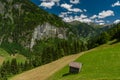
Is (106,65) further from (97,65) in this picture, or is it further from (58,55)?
(58,55)

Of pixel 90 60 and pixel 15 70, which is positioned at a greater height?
pixel 90 60

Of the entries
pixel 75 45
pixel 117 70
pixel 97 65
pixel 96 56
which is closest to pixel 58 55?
pixel 75 45

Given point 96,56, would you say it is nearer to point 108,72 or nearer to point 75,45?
point 108,72

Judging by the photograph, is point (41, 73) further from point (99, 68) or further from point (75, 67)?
point (99, 68)

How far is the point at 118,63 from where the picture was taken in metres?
71.1

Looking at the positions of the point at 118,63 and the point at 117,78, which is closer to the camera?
the point at 117,78

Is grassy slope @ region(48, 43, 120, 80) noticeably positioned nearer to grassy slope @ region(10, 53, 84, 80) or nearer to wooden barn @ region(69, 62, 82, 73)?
wooden barn @ region(69, 62, 82, 73)

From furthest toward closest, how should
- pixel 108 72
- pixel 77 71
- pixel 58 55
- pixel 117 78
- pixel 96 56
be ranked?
1. pixel 58 55
2. pixel 96 56
3. pixel 77 71
4. pixel 108 72
5. pixel 117 78

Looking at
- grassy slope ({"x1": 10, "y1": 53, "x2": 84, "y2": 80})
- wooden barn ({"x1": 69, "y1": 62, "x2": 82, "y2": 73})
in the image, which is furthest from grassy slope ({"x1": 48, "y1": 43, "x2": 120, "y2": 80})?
grassy slope ({"x1": 10, "y1": 53, "x2": 84, "y2": 80})

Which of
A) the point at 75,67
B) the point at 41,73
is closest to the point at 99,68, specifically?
the point at 75,67

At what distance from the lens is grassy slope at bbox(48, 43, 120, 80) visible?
57769 mm

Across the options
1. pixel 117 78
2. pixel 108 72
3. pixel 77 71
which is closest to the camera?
pixel 117 78

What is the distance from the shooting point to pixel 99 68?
2672 inches

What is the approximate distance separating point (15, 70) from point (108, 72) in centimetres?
12229
